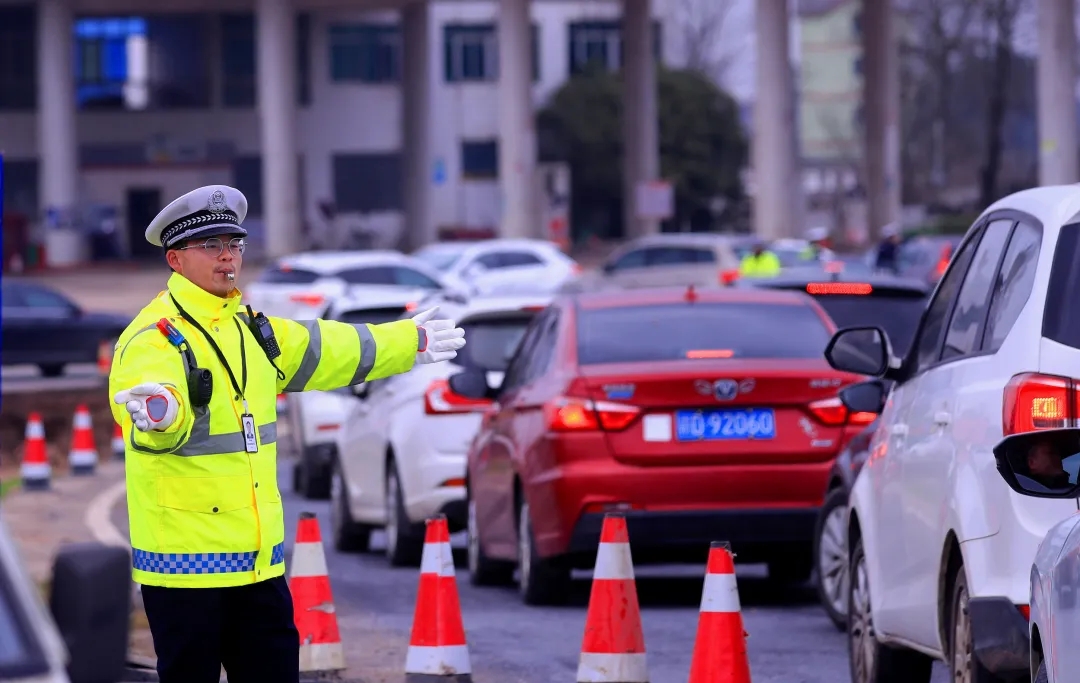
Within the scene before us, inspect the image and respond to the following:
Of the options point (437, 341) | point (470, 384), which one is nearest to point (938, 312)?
point (437, 341)

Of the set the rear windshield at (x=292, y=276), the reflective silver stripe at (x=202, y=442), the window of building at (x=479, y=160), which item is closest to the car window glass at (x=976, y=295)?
the reflective silver stripe at (x=202, y=442)

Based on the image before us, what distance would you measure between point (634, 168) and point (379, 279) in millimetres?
34283

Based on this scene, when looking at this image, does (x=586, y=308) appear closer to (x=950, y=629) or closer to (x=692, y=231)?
(x=950, y=629)

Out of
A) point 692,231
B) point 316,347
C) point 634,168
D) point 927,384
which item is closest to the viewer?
point 316,347

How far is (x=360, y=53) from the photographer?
80.3m

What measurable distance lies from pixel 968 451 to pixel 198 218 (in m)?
2.25

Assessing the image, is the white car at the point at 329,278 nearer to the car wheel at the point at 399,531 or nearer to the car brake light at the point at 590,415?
the car wheel at the point at 399,531

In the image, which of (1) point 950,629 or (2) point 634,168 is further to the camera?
(2) point 634,168

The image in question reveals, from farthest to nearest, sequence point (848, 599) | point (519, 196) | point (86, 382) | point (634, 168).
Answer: point (634, 168) → point (519, 196) → point (86, 382) → point (848, 599)

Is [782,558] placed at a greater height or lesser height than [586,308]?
lesser

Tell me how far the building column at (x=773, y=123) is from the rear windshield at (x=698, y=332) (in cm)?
4951

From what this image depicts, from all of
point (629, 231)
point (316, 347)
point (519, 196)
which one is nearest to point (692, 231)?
point (629, 231)

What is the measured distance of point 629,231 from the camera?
7200 cm

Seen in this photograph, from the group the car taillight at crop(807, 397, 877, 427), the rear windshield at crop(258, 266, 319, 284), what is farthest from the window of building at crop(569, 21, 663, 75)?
the car taillight at crop(807, 397, 877, 427)
